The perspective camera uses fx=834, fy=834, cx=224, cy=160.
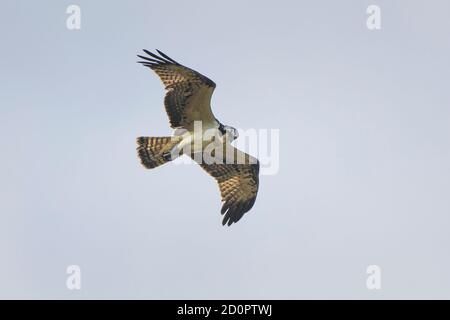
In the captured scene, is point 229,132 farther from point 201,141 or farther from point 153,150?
point 153,150

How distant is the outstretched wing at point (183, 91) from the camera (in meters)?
13.0

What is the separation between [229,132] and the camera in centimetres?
1336

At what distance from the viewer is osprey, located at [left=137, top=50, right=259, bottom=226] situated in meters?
13.1

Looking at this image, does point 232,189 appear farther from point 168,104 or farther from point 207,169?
point 168,104

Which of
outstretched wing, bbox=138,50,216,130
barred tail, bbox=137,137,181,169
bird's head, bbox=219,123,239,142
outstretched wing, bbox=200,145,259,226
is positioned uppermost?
outstretched wing, bbox=138,50,216,130

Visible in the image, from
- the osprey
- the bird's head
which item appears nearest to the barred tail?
the osprey

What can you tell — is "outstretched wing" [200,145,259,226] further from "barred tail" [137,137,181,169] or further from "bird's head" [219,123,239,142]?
"barred tail" [137,137,181,169]

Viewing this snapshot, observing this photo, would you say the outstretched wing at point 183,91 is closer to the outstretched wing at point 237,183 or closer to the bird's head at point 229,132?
the bird's head at point 229,132

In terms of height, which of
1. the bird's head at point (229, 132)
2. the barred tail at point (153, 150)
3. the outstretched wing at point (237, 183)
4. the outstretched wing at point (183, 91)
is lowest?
the outstretched wing at point (237, 183)

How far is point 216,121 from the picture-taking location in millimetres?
13586

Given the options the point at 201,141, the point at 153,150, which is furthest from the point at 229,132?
the point at 153,150

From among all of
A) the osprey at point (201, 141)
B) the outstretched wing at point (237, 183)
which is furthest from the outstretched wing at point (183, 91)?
the outstretched wing at point (237, 183)
